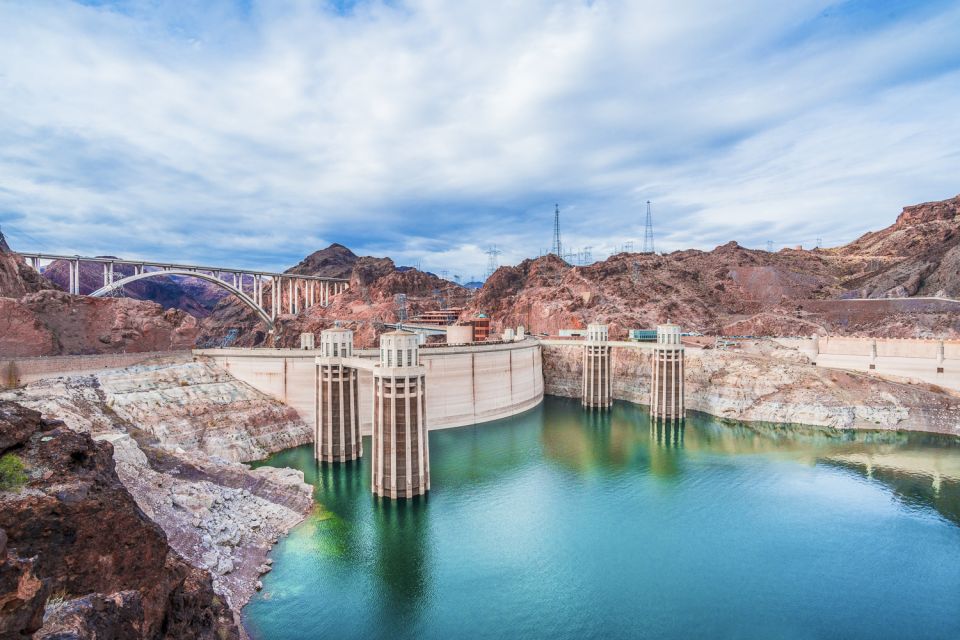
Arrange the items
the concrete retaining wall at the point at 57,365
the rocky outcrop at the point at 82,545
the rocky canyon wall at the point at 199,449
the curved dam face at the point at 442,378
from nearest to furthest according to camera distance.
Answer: the rocky outcrop at the point at 82,545 → the rocky canyon wall at the point at 199,449 → the concrete retaining wall at the point at 57,365 → the curved dam face at the point at 442,378

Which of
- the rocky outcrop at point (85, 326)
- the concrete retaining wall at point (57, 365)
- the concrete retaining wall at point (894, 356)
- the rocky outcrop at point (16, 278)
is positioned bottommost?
the concrete retaining wall at point (894, 356)

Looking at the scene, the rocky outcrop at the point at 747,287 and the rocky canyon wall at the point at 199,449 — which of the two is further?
the rocky outcrop at the point at 747,287

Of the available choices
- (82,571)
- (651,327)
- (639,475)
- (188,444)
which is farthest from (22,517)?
(651,327)

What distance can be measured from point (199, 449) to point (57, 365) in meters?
13.7

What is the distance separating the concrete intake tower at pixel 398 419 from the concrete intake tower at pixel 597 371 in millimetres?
38414

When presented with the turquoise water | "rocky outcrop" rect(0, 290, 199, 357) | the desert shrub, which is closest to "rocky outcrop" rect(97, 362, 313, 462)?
the turquoise water

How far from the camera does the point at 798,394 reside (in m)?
54.4

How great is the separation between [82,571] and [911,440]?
203 feet

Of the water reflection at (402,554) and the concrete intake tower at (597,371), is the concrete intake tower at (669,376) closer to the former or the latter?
the concrete intake tower at (597,371)

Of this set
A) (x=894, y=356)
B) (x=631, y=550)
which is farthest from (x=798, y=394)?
(x=631, y=550)

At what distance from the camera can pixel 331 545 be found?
87.1 feet

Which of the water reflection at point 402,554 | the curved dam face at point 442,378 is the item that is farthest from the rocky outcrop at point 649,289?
the water reflection at point 402,554

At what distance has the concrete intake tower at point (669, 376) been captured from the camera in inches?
2242

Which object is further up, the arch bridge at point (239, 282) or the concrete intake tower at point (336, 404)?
the arch bridge at point (239, 282)
